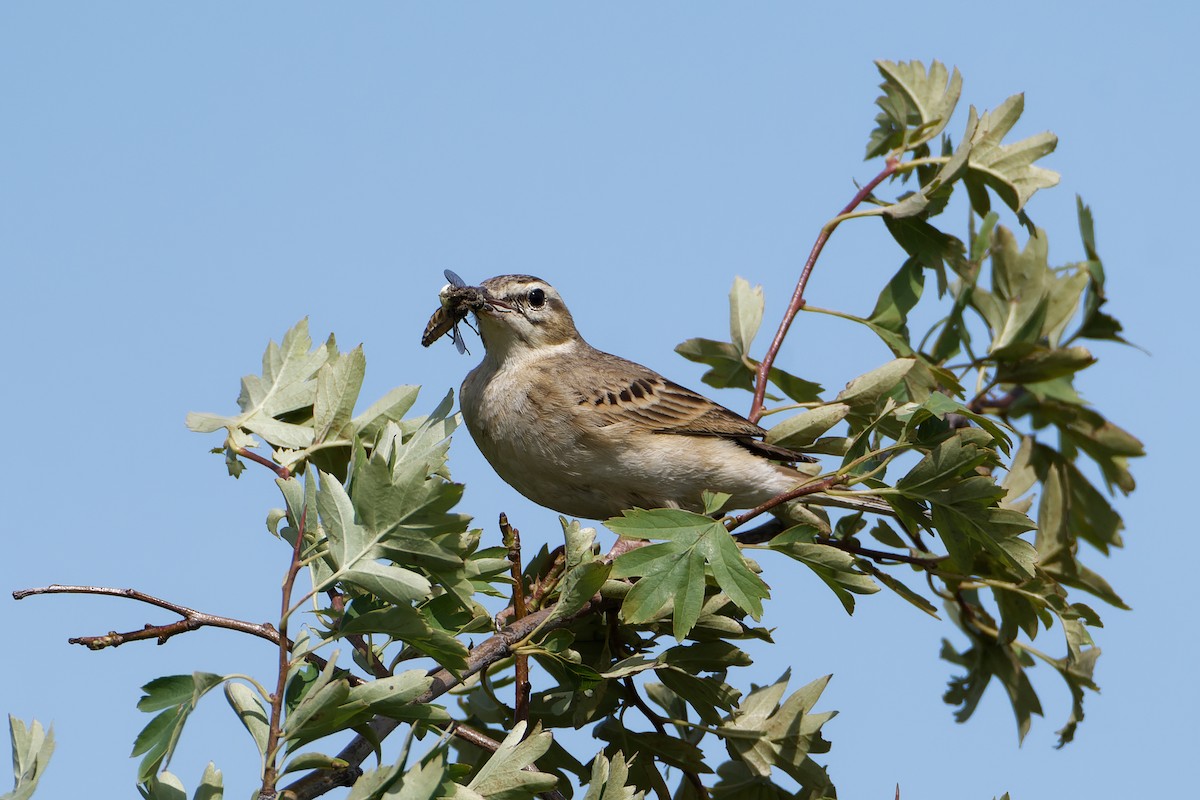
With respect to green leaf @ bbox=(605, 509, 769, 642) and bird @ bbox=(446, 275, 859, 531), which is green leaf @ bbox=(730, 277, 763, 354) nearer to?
bird @ bbox=(446, 275, 859, 531)

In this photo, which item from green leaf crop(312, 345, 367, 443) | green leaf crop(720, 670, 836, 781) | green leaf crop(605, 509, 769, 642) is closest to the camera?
green leaf crop(605, 509, 769, 642)

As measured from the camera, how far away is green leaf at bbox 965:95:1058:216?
548 centimetres

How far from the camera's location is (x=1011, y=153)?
18.0ft

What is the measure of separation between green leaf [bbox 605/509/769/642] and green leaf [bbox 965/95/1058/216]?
255cm

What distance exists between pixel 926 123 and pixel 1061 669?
2.57 metres

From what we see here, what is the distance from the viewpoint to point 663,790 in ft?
14.5

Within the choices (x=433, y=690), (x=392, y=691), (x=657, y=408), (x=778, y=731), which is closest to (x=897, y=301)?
(x=657, y=408)

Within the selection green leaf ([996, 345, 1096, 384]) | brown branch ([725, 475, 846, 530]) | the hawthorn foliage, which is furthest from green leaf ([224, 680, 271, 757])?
green leaf ([996, 345, 1096, 384])

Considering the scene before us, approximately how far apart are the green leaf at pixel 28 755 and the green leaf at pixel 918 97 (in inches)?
171

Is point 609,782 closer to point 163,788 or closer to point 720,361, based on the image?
point 163,788

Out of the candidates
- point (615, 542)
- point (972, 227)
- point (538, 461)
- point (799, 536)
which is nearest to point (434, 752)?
point (799, 536)

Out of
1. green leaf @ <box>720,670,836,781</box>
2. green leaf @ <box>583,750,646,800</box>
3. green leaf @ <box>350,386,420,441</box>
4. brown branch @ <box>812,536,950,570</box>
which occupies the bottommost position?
green leaf @ <box>583,750,646,800</box>

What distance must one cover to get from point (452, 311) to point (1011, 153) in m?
3.00

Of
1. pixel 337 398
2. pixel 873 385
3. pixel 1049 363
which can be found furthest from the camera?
pixel 1049 363
